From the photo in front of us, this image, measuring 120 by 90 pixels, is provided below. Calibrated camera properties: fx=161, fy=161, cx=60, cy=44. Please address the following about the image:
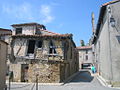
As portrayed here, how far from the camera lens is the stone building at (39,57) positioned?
16.5 metres

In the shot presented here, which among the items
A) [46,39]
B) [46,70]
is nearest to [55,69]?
[46,70]

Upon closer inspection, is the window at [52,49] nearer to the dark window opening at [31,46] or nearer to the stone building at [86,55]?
the dark window opening at [31,46]

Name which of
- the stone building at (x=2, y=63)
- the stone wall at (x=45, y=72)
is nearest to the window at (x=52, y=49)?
the stone wall at (x=45, y=72)

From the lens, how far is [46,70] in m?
16.6

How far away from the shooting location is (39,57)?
1734cm

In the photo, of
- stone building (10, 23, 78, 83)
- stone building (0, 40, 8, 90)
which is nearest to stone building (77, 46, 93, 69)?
stone building (10, 23, 78, 83)

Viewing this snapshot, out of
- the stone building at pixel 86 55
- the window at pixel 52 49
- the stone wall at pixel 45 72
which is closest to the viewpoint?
the stone wall at pixel 45 72

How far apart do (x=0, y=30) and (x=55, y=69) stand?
47.5 ft

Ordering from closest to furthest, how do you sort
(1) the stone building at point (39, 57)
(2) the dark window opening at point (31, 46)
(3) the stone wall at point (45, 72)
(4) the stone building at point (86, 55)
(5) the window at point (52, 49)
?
(3) the stone wall at point (45, 72) → (1) the stone building at point (39, 57) → (5) the window at point (52, 49) → (2) the dark window opening at point (31, 46) → (4) the stone building at point (86, 55)

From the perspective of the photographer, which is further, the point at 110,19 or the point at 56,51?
the point at 56,51

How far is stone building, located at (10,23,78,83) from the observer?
16.5 m

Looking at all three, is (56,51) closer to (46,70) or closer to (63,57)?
(63,57)

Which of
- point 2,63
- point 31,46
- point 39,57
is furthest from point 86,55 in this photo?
point 2,63

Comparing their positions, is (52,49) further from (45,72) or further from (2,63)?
(2,63)
